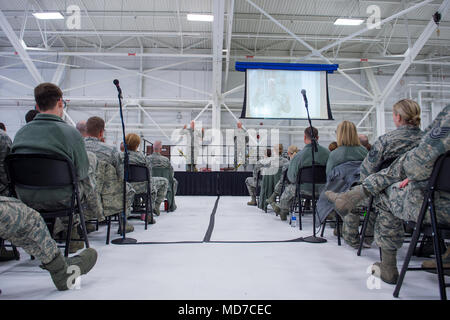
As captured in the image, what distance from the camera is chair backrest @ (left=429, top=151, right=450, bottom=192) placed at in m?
1.03

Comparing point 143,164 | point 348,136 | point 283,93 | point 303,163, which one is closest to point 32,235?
point 143,164

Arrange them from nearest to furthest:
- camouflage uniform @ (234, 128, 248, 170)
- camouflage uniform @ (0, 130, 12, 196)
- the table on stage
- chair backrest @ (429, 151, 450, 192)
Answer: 1. chair backrest @ (429, 151, 450, 192)
2. camouflage uniform @ (0, 130, 12, 196)
3. the table on stage
4. camouflage uniform @ (234, 128, 248, 170)

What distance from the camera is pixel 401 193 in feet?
4.25

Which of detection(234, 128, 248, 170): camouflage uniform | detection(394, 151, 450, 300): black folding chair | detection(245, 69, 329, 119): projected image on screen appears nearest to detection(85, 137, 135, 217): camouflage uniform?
detection(394, 151, 450, 300): black folding chair

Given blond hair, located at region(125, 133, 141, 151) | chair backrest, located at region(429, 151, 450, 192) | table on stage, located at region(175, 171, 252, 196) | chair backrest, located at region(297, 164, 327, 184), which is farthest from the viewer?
table on stage, located at region(175, 171, 252, 196)

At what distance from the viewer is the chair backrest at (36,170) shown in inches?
54.6

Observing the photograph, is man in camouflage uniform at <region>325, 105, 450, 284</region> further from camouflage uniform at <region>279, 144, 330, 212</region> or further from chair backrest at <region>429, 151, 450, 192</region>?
camouflage uniform at <region>279, 144, 330, 212</region>

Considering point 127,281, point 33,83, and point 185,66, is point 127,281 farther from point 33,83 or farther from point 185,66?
point 33,83

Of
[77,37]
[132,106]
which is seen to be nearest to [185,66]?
[132,106]

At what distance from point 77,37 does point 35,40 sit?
1.88 metres

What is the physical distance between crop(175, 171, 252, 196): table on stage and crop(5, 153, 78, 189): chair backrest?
5964 mm

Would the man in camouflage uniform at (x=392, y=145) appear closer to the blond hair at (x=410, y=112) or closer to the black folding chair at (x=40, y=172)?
the blond hair at (x=410, y=112)

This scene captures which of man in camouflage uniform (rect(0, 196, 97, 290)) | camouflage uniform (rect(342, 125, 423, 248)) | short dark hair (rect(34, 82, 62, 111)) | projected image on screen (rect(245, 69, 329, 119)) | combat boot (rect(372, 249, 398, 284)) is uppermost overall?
projected image on screen (rect(245, 69, 329, 119))

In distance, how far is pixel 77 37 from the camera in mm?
11266
